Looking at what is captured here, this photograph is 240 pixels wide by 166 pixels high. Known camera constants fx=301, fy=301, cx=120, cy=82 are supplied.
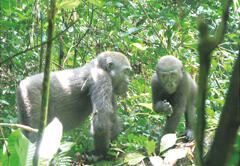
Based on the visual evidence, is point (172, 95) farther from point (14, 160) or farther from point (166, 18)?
point (14, 160)

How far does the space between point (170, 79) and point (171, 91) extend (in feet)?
0.55

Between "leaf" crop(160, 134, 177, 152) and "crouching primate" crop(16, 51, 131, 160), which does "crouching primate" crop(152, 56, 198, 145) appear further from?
"leaf" crop(160, 134, 177, 152)

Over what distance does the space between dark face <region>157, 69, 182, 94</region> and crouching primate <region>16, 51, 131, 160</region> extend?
1.75ft

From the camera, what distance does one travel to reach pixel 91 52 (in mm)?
5582

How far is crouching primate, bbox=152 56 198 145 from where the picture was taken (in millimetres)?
3574

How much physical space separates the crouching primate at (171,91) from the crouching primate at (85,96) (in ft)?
1.58

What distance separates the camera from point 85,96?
408 centimetres

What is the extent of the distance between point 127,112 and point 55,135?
133 inches

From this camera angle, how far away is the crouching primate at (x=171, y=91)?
357 cm

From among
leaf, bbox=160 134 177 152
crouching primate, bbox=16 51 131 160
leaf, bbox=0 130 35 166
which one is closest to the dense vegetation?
crouching primate, bbox=16 51 131 160

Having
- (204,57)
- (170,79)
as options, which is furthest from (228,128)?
(170,79)

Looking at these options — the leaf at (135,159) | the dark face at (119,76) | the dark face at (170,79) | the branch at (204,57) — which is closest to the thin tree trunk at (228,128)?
the branch at (204,57)

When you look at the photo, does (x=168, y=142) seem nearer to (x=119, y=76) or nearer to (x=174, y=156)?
(x=174, y=156)

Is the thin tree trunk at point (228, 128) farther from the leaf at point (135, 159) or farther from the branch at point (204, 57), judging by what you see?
the leaf at point (135, 159)
